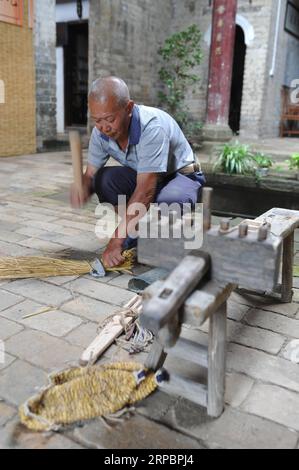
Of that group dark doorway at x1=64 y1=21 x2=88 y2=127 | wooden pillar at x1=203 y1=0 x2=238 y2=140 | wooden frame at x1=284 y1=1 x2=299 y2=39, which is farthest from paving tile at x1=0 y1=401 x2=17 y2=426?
wooden frame at x1=284 y1=1 x2=299 y2=39

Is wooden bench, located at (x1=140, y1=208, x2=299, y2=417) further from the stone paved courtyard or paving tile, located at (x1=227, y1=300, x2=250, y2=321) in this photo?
paving tile, located at (x1=227, y1=300, x2=250, y2=321)

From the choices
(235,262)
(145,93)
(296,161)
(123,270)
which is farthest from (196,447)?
(145,93)

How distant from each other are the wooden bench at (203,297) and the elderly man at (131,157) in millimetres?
954

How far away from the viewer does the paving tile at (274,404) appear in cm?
150

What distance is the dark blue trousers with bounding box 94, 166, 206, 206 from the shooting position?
259 centimetres

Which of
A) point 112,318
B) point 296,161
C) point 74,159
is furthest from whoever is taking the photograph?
point 296,161

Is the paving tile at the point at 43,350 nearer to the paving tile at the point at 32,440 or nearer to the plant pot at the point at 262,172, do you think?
the paving tile at the point at 32,440

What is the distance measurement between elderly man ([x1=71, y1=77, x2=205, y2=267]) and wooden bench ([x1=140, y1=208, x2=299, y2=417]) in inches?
37.6

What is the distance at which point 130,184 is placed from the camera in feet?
9.24

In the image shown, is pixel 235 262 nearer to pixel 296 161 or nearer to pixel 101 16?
pixel 296 161

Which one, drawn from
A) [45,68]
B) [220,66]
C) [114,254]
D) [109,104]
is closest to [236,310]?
[114,254]

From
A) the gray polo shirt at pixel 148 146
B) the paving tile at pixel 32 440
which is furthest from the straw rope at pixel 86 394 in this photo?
the gray polo shirt at pixel 148 146

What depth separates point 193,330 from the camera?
2.08 metres
